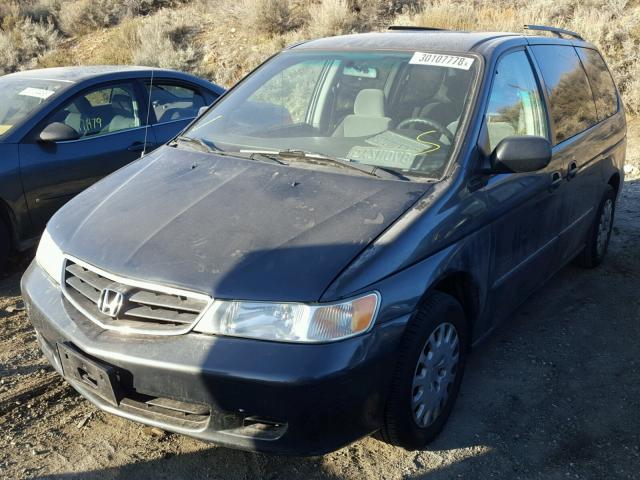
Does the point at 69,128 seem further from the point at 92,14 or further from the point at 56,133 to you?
the point at 92,14

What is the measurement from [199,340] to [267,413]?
1.21ft

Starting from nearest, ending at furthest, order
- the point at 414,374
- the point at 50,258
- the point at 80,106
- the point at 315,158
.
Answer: the point at 414,374 → the point at 50,258 → the point at 315,158 → the point at 80,106

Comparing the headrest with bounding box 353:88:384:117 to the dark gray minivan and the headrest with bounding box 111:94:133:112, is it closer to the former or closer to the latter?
the dark gray minivan

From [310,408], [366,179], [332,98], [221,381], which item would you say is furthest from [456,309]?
[332,98]

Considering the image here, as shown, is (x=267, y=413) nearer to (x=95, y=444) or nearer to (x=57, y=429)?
(x=95, y=444)

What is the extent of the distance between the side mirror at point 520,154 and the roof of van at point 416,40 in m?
0.71

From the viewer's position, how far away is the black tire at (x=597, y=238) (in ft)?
16.7

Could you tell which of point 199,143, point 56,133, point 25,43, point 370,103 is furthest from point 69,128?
point 25,43

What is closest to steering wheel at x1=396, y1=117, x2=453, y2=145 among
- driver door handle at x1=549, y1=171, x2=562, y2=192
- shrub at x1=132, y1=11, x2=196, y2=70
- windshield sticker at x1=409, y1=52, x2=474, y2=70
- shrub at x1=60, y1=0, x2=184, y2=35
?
windshield sticker at x1=409, y1=52, x2=474, y2=70

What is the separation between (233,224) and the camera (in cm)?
284

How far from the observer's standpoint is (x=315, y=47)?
4.20m

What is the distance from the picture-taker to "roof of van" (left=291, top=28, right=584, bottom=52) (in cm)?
375

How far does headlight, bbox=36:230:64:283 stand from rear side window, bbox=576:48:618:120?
12.7 ft

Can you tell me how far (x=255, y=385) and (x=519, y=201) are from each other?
6.28 ft
